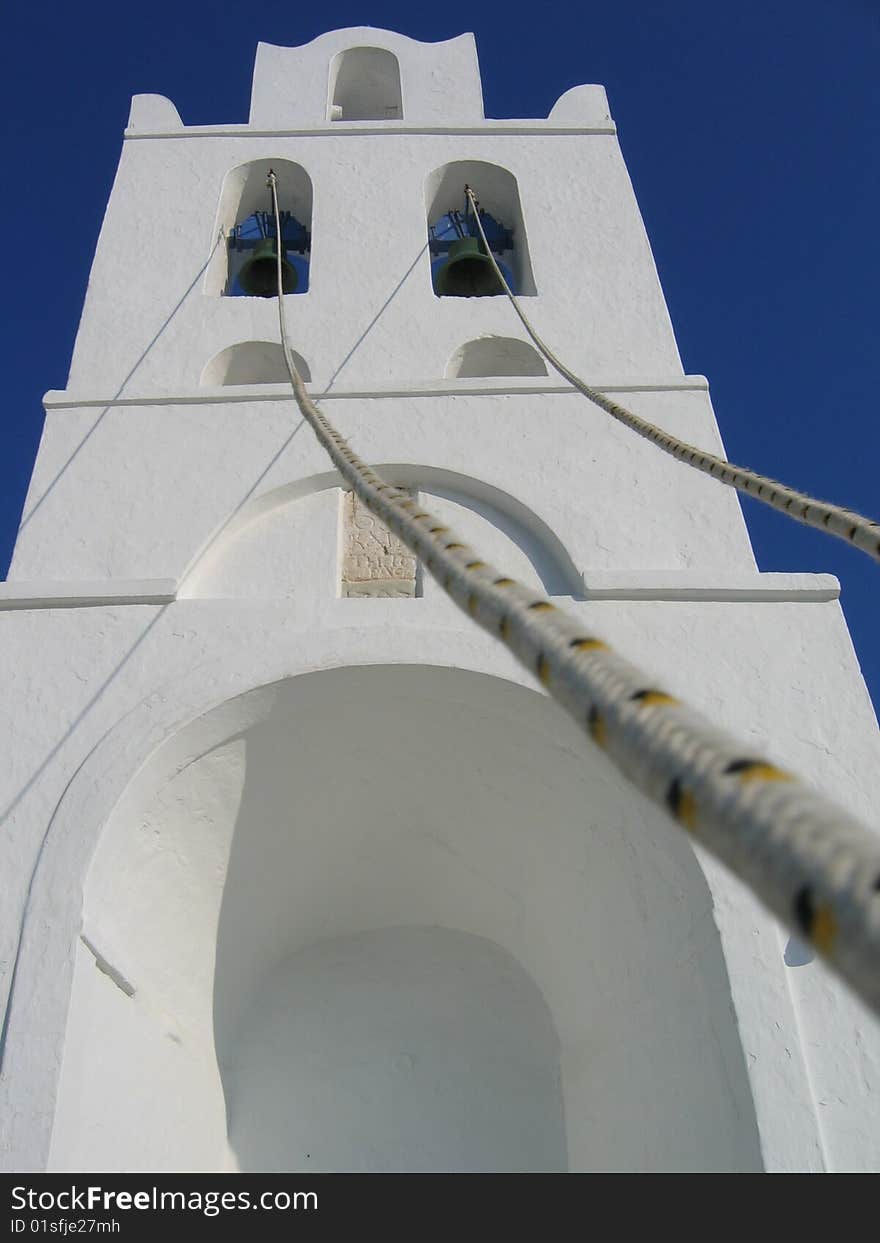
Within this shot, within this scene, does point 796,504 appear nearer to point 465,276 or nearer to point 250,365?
point 250,365

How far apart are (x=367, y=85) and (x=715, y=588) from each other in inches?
263

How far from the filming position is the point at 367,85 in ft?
30.0

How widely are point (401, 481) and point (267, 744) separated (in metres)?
1.50

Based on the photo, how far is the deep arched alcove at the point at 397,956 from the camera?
368cm

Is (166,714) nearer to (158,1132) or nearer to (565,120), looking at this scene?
(158,1132)

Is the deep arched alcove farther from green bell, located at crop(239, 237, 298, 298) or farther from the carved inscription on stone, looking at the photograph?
green bell, located at crop(239, 237, 298, 298)

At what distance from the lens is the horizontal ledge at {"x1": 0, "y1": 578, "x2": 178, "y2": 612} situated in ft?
14.5

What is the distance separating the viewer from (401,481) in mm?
5133

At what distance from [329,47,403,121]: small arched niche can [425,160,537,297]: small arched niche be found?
205cm

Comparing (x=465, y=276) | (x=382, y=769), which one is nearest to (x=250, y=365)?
(x=465, y=276)

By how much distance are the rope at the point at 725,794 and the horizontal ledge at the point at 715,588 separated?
2.96 m

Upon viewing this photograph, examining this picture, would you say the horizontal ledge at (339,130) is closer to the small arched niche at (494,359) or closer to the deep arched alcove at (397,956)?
the small arched niche at (494,359)

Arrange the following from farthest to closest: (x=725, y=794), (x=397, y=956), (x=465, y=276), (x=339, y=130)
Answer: (x=339, y=130)
(x=465, y=276)
(x=397, y=956)
(x=725, y=794)
